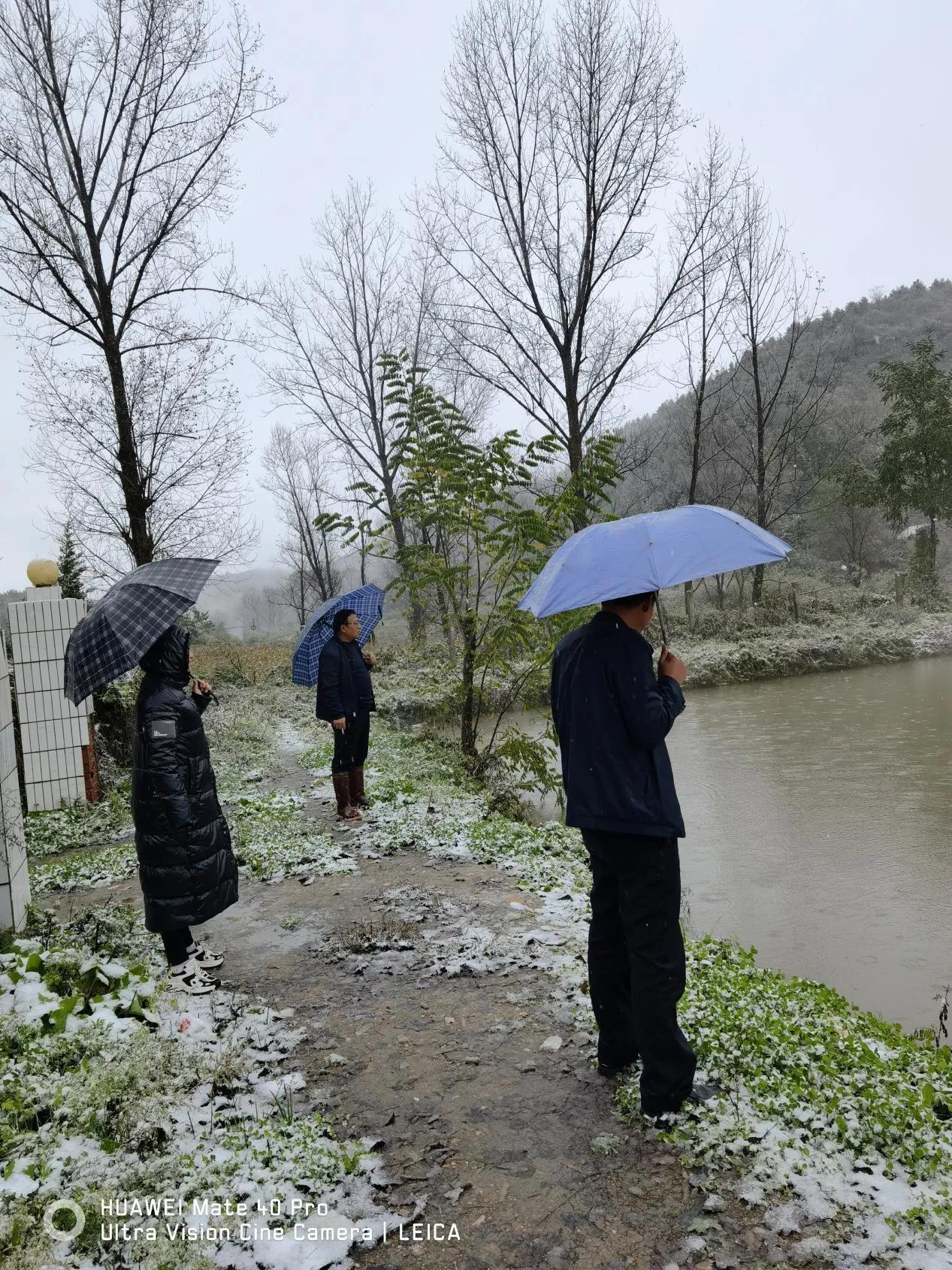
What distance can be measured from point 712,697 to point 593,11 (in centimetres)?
1327

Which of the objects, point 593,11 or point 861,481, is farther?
point 861,481

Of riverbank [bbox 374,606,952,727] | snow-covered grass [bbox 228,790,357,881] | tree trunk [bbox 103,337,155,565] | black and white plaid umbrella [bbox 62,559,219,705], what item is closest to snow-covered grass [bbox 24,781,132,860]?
snow-covered grass [bbox 228,790,357,881]

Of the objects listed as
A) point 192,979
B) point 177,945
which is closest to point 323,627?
point 177,945

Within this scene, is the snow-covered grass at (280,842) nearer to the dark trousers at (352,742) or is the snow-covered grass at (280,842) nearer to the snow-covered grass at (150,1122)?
the dark trousers at (352,742)

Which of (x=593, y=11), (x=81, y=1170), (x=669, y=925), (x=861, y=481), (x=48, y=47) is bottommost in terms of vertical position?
(x=81, y=1170)

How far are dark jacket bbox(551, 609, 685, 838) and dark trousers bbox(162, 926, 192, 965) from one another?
106 inches

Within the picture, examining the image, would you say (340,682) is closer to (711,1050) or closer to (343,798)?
(343,798)

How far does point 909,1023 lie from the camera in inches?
172

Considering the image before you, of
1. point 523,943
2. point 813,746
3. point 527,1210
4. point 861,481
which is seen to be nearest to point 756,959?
point 523,943

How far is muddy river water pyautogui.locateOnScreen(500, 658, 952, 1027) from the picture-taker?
5152 millimetres

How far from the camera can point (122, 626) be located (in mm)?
3990

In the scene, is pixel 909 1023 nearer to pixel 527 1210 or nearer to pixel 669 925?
pixel 669 925

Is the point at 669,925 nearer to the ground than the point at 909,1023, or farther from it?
farther from it

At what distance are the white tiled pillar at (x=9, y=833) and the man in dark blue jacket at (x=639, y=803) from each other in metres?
3.63
